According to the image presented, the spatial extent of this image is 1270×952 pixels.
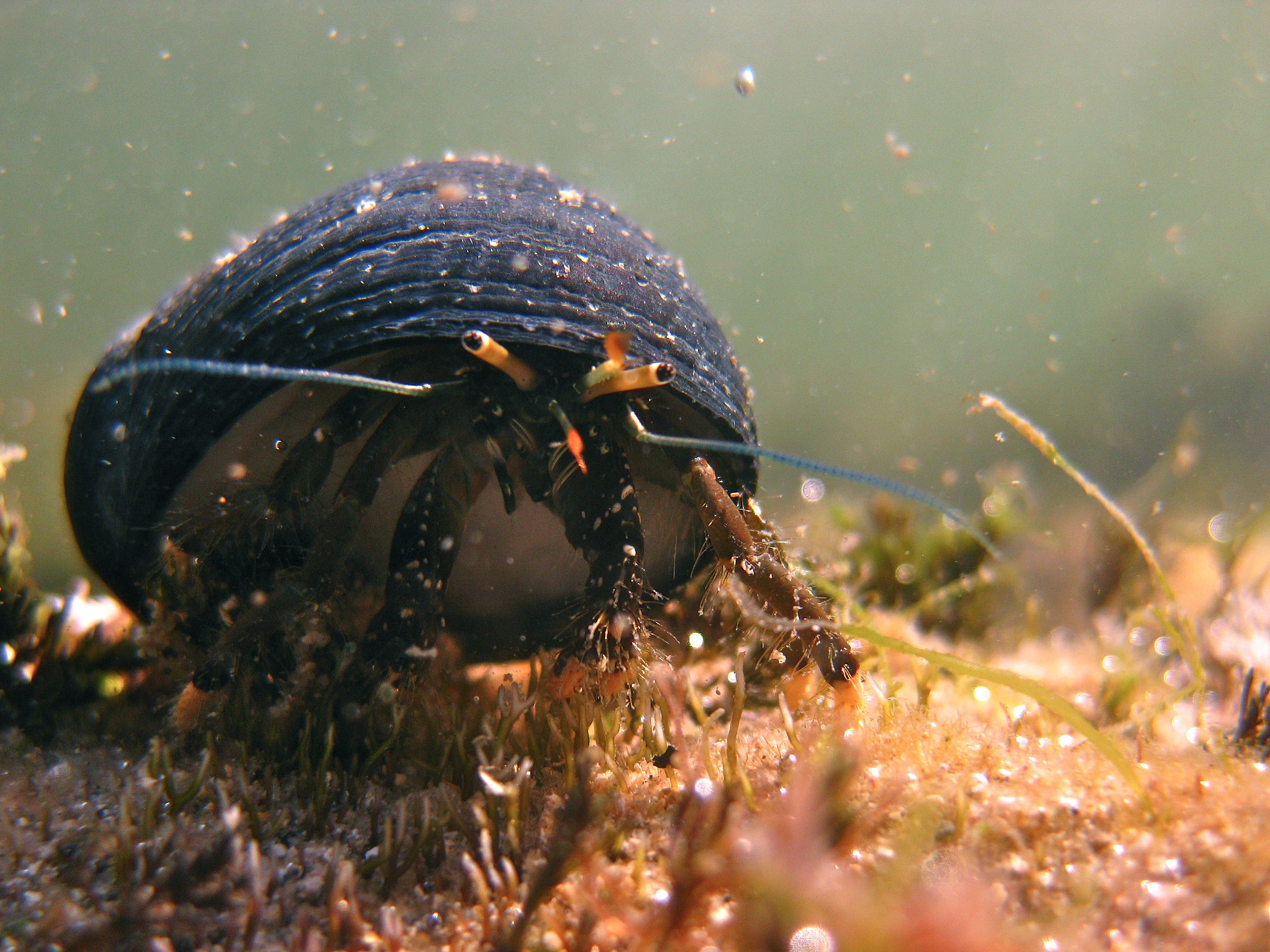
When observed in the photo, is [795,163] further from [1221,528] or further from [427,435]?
[427,435]

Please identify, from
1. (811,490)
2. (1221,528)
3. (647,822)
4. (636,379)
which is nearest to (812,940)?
(647,822)

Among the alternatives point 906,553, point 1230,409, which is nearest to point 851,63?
point 1230,409

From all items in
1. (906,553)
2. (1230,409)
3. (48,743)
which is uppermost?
(1230,409)

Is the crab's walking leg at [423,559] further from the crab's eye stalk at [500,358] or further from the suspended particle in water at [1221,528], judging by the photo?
the suspended particle in water at [1221,528]

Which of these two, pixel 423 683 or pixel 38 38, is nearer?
pixel 423 683

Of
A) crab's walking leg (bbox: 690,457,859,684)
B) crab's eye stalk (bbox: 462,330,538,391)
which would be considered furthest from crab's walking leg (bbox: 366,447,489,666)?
crab's walking leg (bbox: 690,457,859,684)

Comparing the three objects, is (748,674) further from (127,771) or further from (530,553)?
(127,771)
